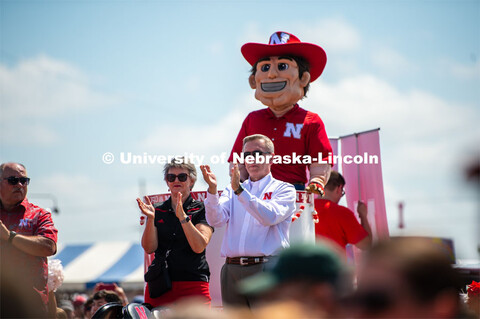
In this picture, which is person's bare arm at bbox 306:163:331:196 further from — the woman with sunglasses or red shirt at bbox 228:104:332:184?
the woman with sunglasses

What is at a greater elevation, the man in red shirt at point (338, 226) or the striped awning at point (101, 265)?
the man in red shirt at point (338, 226)

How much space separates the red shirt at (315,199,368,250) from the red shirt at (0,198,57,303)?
269 centimetres

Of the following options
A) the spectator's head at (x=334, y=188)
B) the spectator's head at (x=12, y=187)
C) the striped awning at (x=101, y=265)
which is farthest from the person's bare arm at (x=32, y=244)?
the striped awning at (x=101, y=265)

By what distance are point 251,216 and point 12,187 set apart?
5.71 feet

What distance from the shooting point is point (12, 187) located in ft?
15.7

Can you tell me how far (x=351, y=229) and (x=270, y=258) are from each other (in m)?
2.19

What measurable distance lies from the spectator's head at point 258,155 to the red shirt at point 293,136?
2.97 ft

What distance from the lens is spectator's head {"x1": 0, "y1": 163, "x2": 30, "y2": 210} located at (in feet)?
15.7

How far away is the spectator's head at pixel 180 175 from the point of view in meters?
5.09

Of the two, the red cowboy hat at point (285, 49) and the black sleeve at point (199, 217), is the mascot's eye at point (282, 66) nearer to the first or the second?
the red cowboy hat at point (285, 49)

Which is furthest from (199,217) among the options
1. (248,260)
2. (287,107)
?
(287,107)

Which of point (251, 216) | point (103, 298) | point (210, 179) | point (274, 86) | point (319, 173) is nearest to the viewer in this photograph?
point (210, 179)

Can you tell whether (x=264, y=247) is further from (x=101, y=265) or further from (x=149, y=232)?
(x=101, y=265)

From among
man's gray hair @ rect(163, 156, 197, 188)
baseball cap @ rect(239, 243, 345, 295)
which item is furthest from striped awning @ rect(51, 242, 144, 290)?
baseball cap @ rect(239, 243, 345, 295)
